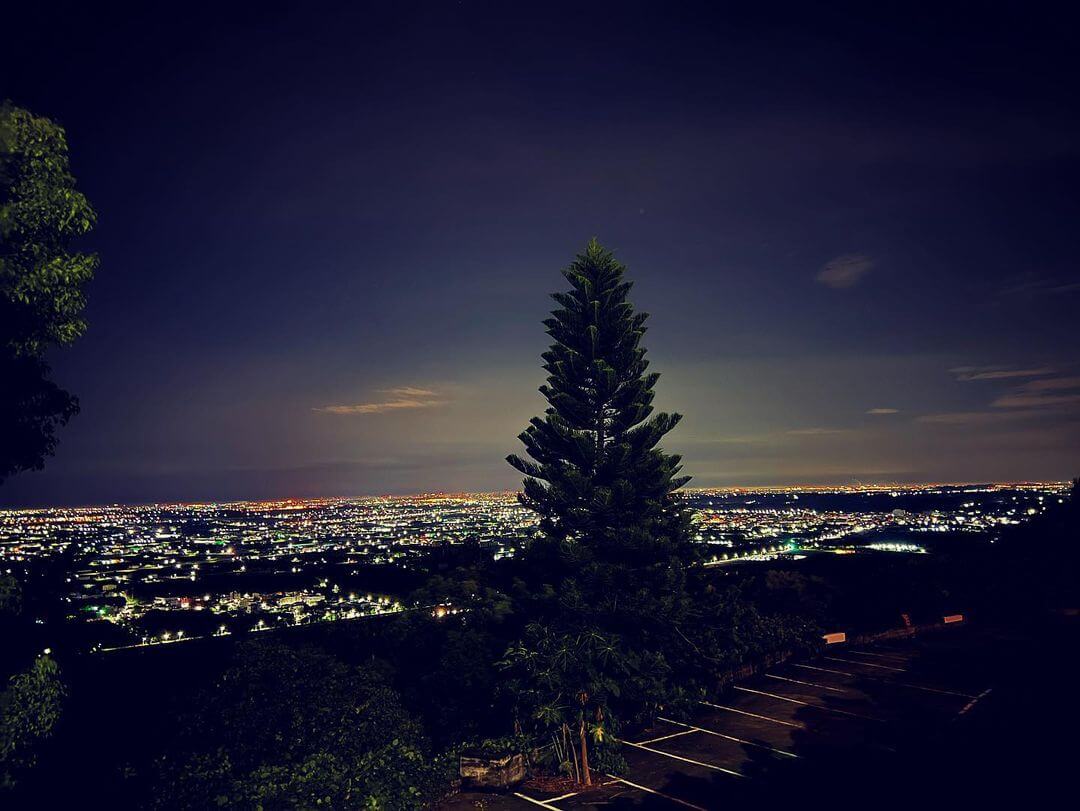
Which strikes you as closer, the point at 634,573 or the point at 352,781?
the point at 352,781

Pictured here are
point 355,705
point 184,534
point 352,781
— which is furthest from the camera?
point 184,534

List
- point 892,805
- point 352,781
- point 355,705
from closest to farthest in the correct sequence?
point 352,781 < point 355,705 < point 892,805

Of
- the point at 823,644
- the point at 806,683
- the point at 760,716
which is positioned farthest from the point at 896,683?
the point at 760,716

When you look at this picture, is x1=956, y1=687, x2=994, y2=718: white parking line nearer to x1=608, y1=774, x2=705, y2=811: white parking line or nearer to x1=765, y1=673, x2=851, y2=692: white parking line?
x1=765, y1=673, x2=851, y2=692: white parking line

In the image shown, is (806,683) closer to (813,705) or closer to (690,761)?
(813,705)

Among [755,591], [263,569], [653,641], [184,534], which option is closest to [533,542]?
[653,641]

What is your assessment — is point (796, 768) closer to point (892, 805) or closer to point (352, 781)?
point (892, 805)
